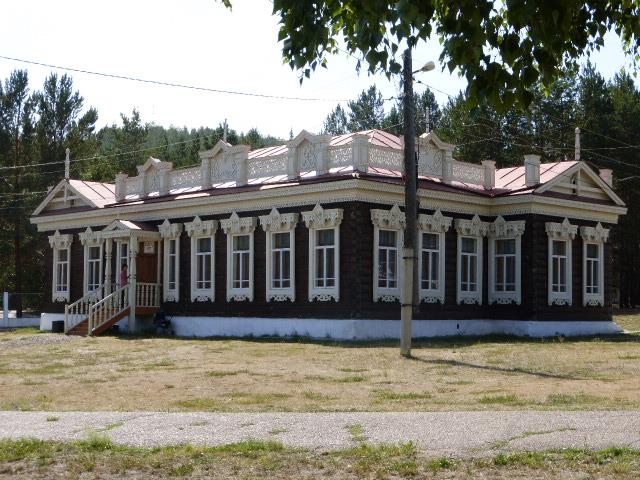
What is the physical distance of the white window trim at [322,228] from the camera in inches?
1157

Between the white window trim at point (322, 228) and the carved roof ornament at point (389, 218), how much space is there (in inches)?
42.0

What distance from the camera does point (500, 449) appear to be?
31.8 feet

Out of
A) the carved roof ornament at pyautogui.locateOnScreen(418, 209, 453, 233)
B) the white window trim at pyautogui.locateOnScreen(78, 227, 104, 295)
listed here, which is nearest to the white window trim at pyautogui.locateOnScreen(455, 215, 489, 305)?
the carved roof ornament at pyautogui.locateOnScreen(418, 209, 453, 233)

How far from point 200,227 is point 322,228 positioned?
Answer: 19.3 feet

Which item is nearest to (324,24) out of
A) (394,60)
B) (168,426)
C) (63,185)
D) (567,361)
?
(394,60)

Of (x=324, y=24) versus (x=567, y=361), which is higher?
(x=324, y=24)

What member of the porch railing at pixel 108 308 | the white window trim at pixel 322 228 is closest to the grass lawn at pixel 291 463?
the white window trim at pixel 322 228

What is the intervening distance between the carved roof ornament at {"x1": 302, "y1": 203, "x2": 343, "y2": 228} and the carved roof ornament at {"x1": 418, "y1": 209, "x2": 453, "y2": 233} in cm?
318

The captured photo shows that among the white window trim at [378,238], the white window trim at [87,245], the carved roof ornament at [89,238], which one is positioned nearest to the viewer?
the white window trim at [378,238]

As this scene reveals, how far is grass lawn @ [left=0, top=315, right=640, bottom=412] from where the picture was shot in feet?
48.2

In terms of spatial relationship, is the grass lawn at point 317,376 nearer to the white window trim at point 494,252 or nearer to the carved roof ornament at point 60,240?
the white window trim at point 494,252

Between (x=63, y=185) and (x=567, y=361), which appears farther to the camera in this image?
(x=63, y=185)

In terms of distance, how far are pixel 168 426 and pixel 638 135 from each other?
51340mm

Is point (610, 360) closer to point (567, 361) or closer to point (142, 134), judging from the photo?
point (567, 361)
